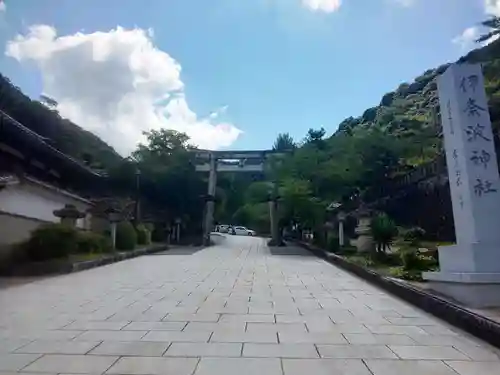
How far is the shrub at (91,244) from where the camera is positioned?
13.8 metres

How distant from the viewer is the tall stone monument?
20.9 feet

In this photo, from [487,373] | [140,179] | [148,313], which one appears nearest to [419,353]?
[487,373]

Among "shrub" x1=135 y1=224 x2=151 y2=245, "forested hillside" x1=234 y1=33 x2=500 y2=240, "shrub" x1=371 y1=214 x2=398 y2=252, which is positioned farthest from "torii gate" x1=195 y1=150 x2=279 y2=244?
"shrub" x1=371 y1=214 x2=398 y2=252

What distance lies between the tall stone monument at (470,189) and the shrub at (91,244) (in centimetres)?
1036

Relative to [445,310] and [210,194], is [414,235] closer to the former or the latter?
[445,310]

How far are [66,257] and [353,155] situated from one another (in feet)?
39.2

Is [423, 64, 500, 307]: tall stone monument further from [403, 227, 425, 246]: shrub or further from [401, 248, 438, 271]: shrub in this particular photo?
[403, 227, 425, 246]: shrub

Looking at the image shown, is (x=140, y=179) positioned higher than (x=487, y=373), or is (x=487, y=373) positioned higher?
(x=140, y=179)

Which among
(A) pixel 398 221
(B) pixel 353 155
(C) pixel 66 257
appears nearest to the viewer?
(C) pixel 66 257

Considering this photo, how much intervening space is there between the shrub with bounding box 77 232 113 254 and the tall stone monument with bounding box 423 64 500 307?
34.0 ft

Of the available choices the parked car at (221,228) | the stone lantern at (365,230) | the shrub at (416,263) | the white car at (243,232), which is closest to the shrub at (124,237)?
the stone lantern at (365,230)

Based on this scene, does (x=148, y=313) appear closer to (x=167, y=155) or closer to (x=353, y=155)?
(x=353, y=155)

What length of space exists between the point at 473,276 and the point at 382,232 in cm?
571

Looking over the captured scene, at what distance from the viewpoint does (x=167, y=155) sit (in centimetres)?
2897
